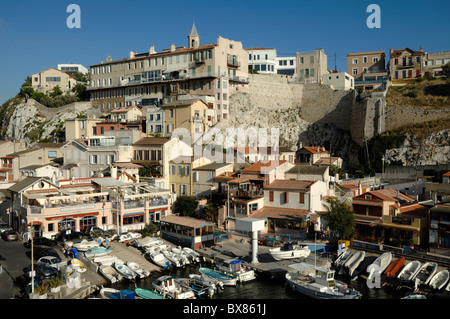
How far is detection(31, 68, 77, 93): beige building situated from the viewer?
84.8m

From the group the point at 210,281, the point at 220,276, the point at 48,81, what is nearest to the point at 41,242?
the point at 210,281

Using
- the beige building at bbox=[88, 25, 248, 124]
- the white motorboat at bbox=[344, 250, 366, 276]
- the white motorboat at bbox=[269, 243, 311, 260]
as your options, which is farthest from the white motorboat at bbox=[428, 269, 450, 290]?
the beige building at bbox=[88, 25, 248, 124]

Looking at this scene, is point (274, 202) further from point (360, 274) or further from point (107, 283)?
point (107, 283)

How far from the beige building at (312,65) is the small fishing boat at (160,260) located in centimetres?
5781

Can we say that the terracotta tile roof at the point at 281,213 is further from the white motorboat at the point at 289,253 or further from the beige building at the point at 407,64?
the beige building at the point at 407,64

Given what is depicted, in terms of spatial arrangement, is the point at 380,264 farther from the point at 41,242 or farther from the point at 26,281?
the point at 41,242

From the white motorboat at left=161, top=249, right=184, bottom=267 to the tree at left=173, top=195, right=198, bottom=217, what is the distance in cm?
1067

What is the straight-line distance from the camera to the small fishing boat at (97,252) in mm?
29906

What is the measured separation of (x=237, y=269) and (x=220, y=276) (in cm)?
136

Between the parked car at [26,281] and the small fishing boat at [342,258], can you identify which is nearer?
the parked car at [26,281]

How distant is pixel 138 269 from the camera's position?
28.1 metres

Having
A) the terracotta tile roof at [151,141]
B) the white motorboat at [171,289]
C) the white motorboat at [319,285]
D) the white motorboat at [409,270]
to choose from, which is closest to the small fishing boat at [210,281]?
the white motorboat at [171,289]

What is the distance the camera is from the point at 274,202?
39.1m

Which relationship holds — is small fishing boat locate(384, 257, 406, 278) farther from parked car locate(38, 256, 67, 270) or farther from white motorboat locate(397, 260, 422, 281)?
parked car locate(38, 256, 67, 270)
